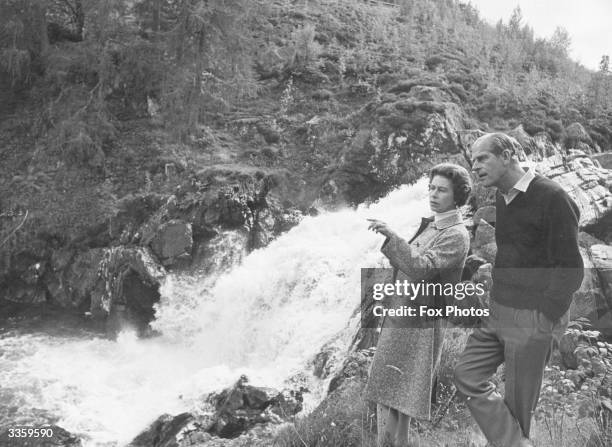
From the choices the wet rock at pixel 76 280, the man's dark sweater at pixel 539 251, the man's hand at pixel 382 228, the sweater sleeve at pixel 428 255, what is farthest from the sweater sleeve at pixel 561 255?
the wet rock at pixel 76 280

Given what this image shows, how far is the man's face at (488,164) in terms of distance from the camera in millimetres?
2674

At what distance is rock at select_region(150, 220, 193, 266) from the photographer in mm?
10883

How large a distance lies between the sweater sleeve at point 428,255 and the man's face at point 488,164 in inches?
14.1

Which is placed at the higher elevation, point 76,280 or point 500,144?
point 500,144

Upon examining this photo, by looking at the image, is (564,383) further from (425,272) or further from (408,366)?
(425,272)

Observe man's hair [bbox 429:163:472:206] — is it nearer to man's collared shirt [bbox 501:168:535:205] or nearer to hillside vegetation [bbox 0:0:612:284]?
man's collared shirt [bbox 501:168:535:205]

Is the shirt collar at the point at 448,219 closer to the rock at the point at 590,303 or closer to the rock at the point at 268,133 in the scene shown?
the rock at the point at 590,303

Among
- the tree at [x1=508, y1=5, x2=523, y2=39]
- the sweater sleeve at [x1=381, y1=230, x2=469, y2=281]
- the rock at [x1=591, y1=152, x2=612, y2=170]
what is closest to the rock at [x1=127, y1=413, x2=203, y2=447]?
the sweater sleeve at [x1=381, y1=230, x2=469, y2=281]

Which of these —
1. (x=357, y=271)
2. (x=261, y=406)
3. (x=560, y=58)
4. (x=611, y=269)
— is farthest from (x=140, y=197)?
(x=560, y=58)

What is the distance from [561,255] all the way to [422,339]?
2.92ft

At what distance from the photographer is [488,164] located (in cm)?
269

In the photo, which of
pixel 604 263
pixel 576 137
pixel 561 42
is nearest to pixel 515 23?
pixel 561 42

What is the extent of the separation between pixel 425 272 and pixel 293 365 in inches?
194

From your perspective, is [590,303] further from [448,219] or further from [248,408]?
[248,408]
